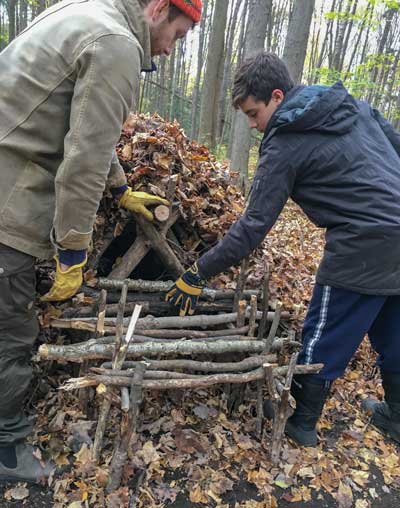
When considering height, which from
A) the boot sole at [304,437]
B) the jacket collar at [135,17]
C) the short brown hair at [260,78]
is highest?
the jacket collar at [135,17]

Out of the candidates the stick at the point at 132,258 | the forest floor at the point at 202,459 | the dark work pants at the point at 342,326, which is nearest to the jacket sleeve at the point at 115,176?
the stick at the point at 132,258

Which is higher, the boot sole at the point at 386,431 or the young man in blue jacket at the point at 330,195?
the young man in blue jacket at the point at 330,195

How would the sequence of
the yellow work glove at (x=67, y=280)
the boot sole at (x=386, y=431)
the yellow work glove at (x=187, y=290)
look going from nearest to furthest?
the yellow work glove at (x=67, y=280), the yellow work glove at (x=187, y=290), the boot sole at (x=386, y=431)

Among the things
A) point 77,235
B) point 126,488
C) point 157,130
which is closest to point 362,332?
point 126,488

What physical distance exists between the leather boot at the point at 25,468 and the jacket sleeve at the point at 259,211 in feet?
5.24

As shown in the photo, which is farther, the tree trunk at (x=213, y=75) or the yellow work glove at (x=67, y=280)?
the tree trunk at (x=213, y=75)

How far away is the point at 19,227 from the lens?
203 centimetres

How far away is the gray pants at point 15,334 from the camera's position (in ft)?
6.87

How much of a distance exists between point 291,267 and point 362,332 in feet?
5.34

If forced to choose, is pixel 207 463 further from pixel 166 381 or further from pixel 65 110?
pixel 65 110

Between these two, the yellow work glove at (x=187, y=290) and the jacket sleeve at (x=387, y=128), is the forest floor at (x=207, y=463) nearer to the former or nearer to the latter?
the yellow work glove at (x=187, y=290)

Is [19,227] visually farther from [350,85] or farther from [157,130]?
[350,85]

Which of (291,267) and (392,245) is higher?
(392,245)

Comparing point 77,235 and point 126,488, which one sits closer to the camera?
point 77,235
